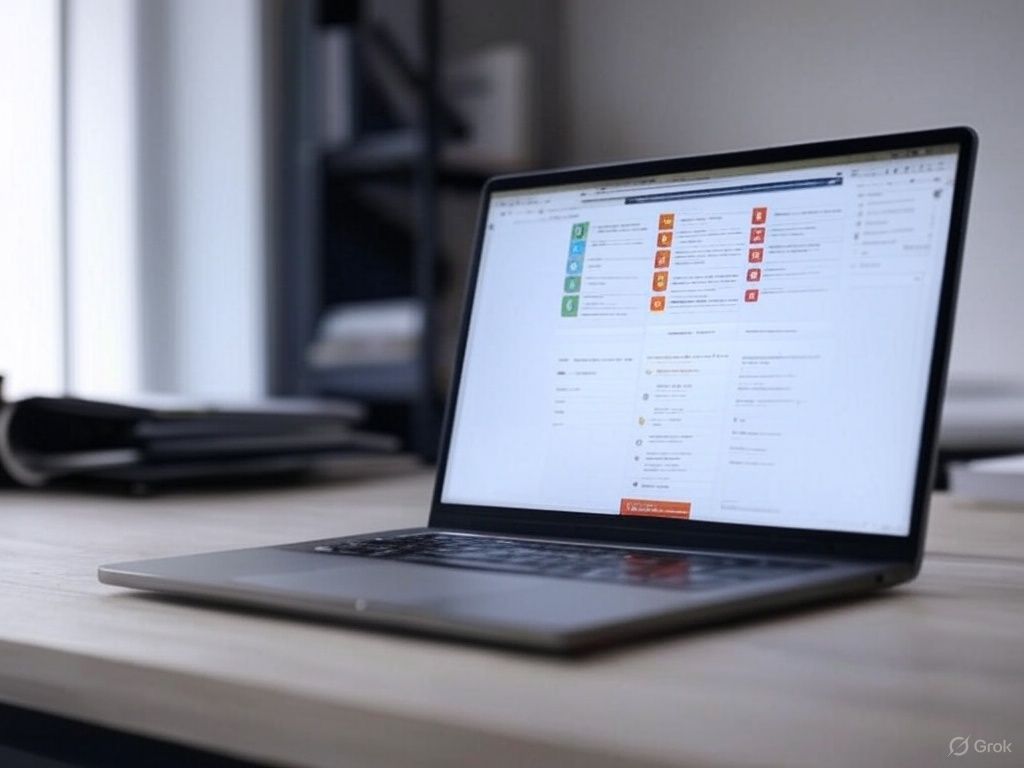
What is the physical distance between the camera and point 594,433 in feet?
2.35

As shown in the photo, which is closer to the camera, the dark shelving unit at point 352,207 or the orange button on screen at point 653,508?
the orange button on screen at point 653,508

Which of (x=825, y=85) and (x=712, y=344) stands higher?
(x=825, y=85)

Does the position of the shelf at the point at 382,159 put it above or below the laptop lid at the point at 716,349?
above

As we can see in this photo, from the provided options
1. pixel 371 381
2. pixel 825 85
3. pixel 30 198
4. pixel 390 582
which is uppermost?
pixel 825 85

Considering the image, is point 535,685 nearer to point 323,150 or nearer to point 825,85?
point 323,150

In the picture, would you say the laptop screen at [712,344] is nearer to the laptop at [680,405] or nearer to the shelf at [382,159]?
the laptop at [680,405]

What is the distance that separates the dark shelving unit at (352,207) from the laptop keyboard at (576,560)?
1751mm

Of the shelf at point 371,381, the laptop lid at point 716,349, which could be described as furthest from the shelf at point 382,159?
the laptop lid at point 716,349

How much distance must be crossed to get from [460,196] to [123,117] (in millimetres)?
724

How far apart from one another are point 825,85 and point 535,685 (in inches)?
95.4

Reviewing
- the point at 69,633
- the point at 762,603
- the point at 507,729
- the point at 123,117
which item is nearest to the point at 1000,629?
the point at 762,603

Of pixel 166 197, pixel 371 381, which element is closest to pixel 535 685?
pixel 371 381

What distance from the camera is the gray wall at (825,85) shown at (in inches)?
96.4

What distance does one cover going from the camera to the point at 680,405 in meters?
0.68
